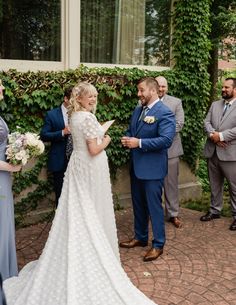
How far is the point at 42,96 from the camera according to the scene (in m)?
6.22

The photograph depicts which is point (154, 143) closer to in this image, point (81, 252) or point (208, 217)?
point (81, 252)

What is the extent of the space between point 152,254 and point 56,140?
6.62ft

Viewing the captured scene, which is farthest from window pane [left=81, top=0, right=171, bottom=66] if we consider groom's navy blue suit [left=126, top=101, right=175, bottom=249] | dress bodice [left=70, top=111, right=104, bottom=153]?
dress bodice [left=70, top=111, right=104, bottom=153]

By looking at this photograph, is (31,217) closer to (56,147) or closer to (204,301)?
(56,147)

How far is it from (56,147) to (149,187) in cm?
152

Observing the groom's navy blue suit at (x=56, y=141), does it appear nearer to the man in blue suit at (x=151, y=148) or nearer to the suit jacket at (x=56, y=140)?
the suit jacket at (x=56, y=140)

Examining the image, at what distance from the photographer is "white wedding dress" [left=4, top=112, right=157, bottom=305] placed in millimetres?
3602

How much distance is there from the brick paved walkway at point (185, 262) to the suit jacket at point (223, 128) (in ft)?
3.83

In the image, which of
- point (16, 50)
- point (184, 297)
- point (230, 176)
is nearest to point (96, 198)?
point (184, 297)

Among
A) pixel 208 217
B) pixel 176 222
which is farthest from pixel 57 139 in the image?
pixel 208 217

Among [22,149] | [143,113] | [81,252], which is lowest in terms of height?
[81,252]

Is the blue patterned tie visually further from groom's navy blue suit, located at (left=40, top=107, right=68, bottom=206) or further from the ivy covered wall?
the ivy covered wall

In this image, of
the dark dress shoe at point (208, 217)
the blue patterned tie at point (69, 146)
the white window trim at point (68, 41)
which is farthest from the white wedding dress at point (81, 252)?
the white window trim at point (68, 41)

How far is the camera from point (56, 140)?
219 inches
